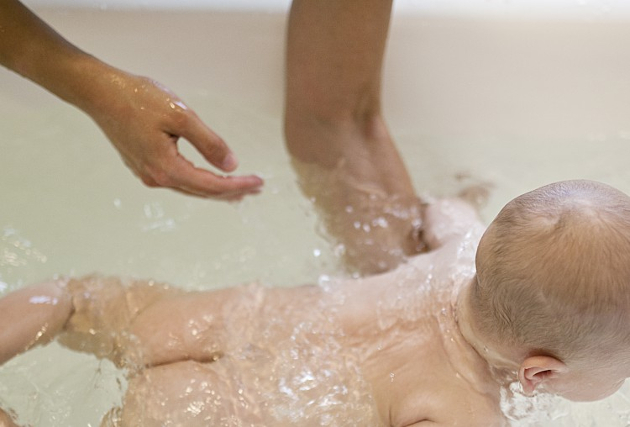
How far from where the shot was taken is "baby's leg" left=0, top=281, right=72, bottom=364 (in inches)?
36.2

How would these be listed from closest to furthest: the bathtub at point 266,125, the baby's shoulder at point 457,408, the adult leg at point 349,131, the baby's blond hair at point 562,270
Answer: the baby's blond hair at point 562,270, the baby's shoulder at point 457,408, the adult leg at point 349,131, the bathtub at point 266,125

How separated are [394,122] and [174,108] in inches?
22.5

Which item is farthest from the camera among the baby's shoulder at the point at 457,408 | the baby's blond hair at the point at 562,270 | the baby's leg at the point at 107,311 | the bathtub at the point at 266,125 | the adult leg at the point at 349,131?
the bathtub at the point at 266,125

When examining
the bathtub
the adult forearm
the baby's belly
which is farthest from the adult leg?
the adult forearm

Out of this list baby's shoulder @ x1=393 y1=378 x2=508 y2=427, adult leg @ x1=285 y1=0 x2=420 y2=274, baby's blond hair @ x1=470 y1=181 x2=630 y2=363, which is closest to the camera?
baby's blond hair @ x1=470 y1=181 x2=630 y2=363

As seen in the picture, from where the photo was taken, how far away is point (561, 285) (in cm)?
69

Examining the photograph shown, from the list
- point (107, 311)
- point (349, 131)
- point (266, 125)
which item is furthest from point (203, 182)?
point (266, 125)

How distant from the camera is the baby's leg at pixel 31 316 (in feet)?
3.01

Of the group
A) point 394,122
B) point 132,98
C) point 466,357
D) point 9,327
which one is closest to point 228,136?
point 394,122

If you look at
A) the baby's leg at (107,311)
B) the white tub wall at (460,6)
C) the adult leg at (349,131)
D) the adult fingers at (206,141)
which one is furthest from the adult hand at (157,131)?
the white tub wall at (460,6)

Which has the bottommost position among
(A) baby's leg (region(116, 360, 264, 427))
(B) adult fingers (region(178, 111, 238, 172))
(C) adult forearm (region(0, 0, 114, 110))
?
(A) baby's leg (region(116, 360, 264, 427))

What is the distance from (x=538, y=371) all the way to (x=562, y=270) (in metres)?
0.14

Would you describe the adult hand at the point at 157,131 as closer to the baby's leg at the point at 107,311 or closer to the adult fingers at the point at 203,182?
the adult fingers at the point at 203,182

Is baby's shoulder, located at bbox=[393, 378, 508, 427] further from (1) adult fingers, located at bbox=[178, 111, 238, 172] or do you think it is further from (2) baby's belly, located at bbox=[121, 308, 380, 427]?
(1) adult fingers, located at bbox=[178, 111, 238, 172]
